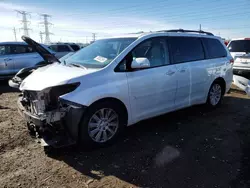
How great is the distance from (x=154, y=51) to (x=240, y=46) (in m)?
7.09

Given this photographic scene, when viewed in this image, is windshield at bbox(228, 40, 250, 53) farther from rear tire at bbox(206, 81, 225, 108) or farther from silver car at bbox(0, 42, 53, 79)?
silver car at bbox(0, 42, 53, 79)

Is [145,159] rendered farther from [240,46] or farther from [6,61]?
[240,46]

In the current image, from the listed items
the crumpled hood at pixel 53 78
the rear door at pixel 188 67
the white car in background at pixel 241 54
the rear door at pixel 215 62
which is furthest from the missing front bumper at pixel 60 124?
the white car in background at pixel 241 54

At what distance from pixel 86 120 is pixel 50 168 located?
0.80 metres

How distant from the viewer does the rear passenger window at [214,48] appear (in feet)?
17.7

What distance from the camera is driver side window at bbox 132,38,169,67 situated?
3.99m

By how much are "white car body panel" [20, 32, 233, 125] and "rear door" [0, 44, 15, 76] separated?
5.45 metres

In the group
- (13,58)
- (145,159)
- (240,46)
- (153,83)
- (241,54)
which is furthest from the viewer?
(240,46)

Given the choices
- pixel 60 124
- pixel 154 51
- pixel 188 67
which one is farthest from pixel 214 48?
pixel 60 124

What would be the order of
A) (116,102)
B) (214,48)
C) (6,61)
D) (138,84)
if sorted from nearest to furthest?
(116,102)
(138,84)
(214,48)
(6,61)

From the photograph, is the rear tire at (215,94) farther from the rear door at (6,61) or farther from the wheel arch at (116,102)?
the rear door at (6,61)

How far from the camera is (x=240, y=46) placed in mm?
9672

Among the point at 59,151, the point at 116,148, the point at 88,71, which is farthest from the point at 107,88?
the point at 59,151

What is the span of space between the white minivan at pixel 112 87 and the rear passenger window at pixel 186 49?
0.02 meters
